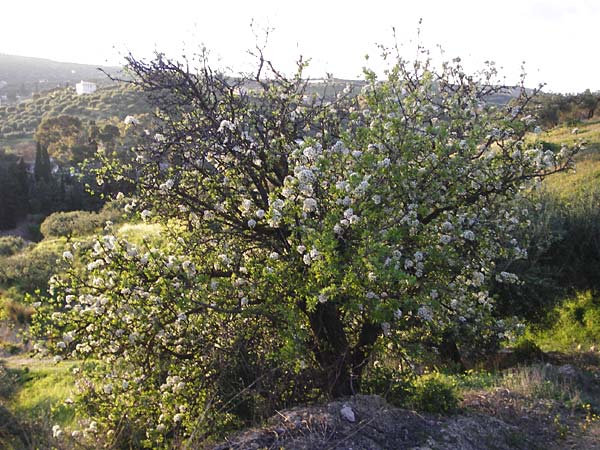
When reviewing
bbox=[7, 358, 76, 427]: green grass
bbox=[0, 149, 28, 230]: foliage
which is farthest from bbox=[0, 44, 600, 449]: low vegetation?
bbox=[0, 149, 28, 230]: foliage

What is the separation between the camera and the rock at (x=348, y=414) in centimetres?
534

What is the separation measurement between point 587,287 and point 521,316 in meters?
2.16

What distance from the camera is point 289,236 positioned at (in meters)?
5.84

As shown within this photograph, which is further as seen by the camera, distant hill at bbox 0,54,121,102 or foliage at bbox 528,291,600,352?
distant hill at bbox 0,54,121,102

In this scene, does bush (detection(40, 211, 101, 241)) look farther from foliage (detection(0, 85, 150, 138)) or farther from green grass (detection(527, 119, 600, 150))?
foliage (detection(0, 85, 150, 138))

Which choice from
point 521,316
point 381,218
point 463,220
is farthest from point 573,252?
point 381,218

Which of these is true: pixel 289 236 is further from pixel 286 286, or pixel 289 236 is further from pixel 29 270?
pixel 29 270

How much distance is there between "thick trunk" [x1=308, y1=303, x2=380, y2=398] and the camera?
628 centimetres

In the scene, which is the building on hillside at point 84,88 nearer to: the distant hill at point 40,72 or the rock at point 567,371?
the distant hill at point 40,72

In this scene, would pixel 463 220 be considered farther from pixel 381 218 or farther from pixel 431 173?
pixel 381 218

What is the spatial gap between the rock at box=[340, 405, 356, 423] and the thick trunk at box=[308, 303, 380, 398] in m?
0.72

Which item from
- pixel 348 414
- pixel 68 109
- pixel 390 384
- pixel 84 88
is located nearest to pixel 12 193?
pixel 68 109

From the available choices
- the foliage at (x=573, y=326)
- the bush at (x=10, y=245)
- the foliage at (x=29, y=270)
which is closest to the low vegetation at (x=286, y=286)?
the foliage at (x=573, y=326)

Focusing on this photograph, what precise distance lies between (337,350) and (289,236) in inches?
63.0
